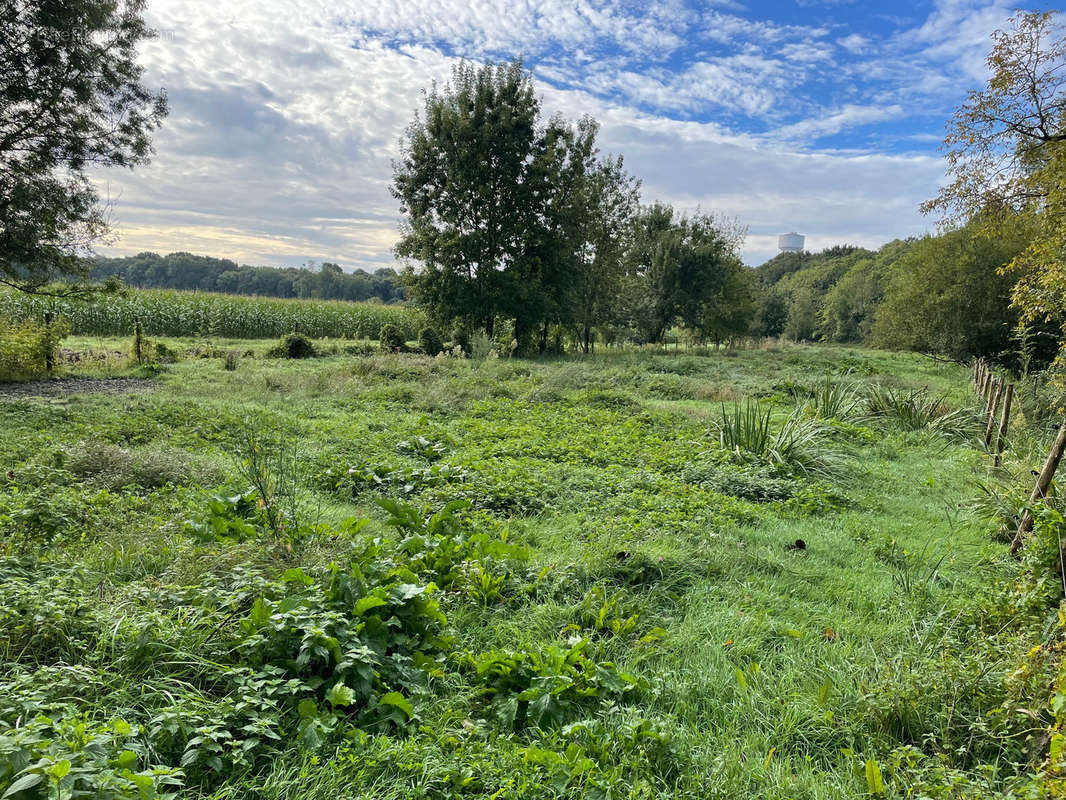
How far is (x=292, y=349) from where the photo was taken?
18.7 meters

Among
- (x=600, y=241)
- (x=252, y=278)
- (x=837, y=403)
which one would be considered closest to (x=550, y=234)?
(x=600, y=241)

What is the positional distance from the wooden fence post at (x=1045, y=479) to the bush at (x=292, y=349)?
19050 mm

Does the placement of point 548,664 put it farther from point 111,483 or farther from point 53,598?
point 111,483

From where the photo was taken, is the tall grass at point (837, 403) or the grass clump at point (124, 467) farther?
the tall grass at point (837, 403)

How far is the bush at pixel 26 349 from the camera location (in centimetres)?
1156

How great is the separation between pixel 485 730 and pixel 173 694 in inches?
51.4

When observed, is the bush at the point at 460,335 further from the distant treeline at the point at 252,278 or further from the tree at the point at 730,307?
the distant treeline at the point at 252,278

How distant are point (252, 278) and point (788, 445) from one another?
2335 inches

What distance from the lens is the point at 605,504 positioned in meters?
5.39

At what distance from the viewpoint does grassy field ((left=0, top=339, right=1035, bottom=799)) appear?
2.10m

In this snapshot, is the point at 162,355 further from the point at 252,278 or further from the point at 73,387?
the point at 252,278

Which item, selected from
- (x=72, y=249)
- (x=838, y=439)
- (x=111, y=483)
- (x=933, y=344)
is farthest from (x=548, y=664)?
(x=933, y=344)

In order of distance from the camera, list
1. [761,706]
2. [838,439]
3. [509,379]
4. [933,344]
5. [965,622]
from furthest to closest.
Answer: [933,344] → [509,379] → [838,439] → [965,622] → [761,706]

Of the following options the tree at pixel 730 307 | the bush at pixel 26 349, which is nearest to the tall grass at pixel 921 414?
the bush at pixel 26 349
